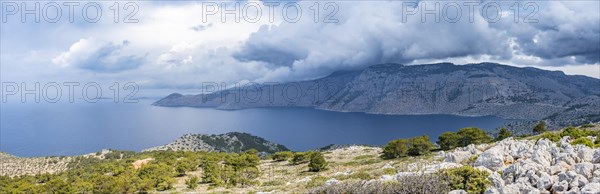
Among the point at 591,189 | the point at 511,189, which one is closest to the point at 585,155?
the point at 591,189

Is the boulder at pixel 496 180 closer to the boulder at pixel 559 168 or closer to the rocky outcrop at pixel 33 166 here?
the boulder at pixel 559 168

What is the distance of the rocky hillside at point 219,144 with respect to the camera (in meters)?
137

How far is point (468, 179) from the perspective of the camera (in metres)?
15.0

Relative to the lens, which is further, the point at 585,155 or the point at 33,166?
the point at 33,166

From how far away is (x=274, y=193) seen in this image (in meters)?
21.0

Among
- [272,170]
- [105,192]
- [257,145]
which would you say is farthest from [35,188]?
[257,145]

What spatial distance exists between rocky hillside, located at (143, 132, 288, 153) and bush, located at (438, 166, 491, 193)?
123 m

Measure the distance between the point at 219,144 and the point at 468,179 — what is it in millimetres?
144779

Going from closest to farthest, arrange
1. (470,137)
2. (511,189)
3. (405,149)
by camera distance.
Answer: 1. (511,189)
2. (405,149)
3. (470,137)

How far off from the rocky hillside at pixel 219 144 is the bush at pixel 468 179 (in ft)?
403

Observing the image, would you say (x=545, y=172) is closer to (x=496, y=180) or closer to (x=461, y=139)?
(x=496, y=180)

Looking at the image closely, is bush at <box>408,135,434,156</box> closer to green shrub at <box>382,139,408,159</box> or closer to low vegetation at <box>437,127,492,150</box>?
green shrub at <box>382,139,408,159</box>

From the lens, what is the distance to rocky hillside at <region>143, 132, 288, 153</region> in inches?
5379

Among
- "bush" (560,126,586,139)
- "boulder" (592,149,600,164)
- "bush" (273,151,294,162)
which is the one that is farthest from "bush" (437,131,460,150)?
"boulder" (592,149,600,164)
